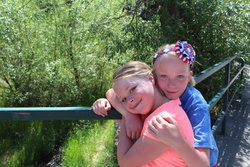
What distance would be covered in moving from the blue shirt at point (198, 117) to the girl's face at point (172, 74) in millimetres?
51

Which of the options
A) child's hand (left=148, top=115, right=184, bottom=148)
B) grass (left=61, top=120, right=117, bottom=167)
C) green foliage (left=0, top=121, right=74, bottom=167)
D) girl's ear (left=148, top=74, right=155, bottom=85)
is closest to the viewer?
child's hand (left=148, top=115, right=184, bottom=148)

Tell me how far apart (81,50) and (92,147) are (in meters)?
1.94

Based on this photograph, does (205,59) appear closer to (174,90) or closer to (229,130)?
(229,130)

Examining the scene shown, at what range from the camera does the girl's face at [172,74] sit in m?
1.35

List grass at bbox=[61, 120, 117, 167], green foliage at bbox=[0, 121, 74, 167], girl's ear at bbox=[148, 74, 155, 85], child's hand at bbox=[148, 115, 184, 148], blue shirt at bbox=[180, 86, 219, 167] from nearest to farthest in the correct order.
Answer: child's hand at bbox=[148, 115, 184, 148] → blue shirt at bbox=[180, 86, 219, 167] → girl's ear at bbox=[148, 74, 155, 85] → grass at bbox=[61, 120, 117, 167] → green foliage at bbox=[0, 121, 74, 167]

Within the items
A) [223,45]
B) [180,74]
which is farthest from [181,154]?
[223,45]

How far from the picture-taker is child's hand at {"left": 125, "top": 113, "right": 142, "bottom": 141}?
4.19ft

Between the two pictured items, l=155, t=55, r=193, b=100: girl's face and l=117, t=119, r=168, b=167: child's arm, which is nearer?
l=117, t=119, r=168, b=167: child's arm

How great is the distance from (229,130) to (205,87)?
A: 0.66m

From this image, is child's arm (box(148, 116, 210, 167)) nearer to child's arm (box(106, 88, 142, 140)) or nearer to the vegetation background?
child's arm (box(106, 88, 142, 140))

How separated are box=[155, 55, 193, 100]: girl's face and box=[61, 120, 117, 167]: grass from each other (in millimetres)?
2510

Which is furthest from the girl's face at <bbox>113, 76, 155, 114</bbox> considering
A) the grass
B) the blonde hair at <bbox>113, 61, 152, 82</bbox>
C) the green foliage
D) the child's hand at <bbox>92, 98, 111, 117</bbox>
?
the green foliage

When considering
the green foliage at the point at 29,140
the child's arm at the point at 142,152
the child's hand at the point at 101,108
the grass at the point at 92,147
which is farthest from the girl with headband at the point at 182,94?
the green foliage at the point at 29,140

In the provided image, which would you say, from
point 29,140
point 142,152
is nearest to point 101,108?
point 142,152
